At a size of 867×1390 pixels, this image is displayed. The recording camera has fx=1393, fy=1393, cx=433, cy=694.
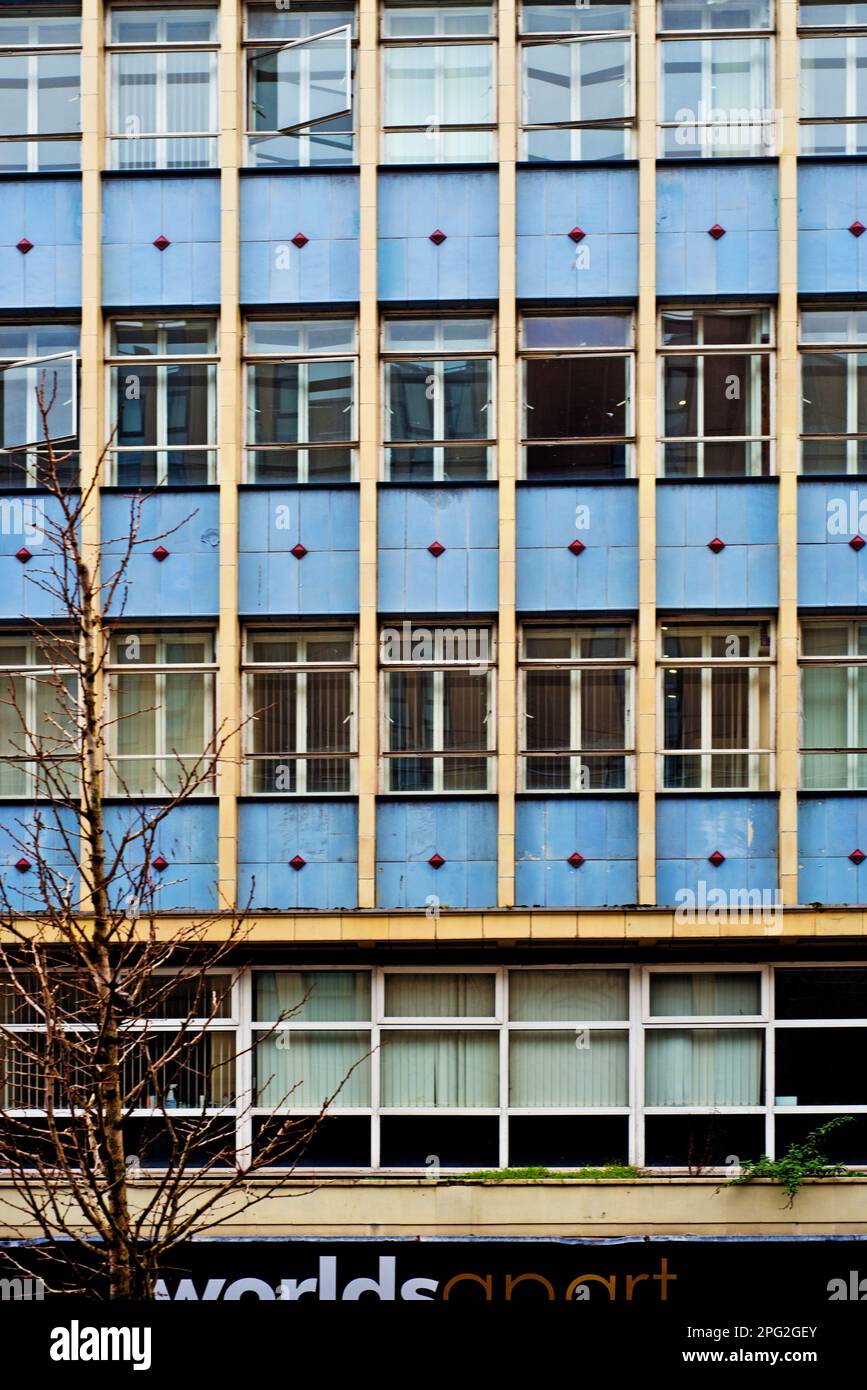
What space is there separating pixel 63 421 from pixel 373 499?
3760mm

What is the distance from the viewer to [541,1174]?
15.0 metres

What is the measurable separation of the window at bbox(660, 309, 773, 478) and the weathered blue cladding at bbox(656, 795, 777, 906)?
3749 millimetres

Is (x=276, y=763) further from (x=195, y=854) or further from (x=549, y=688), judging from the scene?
(x=549, y=688)

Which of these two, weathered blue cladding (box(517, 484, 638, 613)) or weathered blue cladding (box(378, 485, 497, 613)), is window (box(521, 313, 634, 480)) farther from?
weathered blue cladding (box(378, 485, 497, 613))

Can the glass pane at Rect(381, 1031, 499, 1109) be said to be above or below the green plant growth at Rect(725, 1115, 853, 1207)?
above

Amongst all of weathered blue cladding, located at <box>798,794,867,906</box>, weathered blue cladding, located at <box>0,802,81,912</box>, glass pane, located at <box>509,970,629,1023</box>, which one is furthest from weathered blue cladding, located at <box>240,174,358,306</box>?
glass pane, located at <box>509,970,629,1023</box>

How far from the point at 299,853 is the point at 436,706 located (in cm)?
222

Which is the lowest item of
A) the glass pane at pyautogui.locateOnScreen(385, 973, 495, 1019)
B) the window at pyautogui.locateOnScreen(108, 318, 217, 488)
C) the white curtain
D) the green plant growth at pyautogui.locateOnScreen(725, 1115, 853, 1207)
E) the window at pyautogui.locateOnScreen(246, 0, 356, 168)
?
the green plant growth at pyautogui.locateOnScreen(725, 1115, 853, 1207)

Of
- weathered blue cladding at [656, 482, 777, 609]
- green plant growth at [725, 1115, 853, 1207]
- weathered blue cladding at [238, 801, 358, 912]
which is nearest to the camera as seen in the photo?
green plant growth at [725, 1115, 853, 1207]

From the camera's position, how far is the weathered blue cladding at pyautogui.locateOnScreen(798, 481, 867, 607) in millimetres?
15406

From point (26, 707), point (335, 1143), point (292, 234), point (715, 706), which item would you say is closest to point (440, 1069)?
point (335, 1143)

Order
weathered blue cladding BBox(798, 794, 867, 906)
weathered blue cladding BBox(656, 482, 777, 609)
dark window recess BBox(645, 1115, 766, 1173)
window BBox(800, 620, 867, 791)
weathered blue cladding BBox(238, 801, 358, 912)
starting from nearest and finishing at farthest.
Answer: weathered blue cladding BBox(798, 794, 867, 906) < weathered blue cladding BBox(238, 801, 358, 912) < dark window recess BBox(645, 1115, 766, 1173) < weathered blue cladding BBox(656, 482, 777, 609) < window BBox(800, 620, 867, 791)

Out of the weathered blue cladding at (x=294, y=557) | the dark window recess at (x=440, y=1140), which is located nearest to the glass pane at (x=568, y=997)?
the dark window recess at (x=440, y=1140)

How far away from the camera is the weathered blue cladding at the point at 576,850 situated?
1512cm
